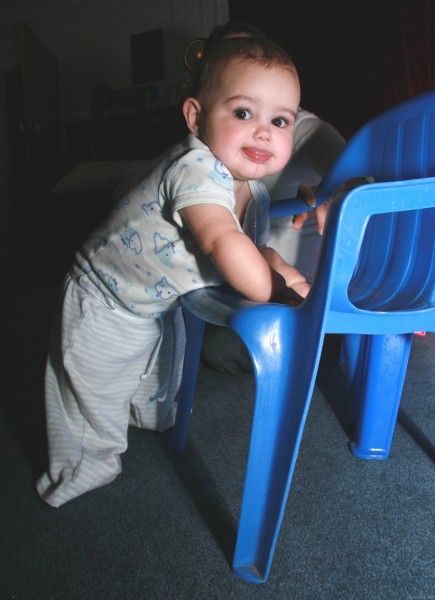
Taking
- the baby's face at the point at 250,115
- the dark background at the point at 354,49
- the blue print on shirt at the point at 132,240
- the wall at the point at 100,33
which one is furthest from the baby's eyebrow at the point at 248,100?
the wall at the point at 100,33

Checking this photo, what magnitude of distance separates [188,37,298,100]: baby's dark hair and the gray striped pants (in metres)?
0.42

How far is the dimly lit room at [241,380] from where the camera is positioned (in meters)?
0.60

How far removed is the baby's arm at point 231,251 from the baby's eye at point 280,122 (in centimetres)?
21

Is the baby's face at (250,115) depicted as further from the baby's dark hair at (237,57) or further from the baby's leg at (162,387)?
the baby's leg at (162,387)

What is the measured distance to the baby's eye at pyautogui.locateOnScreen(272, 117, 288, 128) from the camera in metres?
0.75

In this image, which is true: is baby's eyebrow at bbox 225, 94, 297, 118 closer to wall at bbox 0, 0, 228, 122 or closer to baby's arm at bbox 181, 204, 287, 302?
baby's arm at bbox 181, 204, 287, 302

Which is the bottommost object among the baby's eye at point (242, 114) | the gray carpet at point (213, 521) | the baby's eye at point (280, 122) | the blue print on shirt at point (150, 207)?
the gray carpet at point (213, 521)

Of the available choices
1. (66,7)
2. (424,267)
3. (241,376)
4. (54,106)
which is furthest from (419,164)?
(66,7)

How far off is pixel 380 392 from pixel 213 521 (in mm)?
399

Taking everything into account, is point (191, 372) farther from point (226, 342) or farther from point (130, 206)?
point (226, 342)

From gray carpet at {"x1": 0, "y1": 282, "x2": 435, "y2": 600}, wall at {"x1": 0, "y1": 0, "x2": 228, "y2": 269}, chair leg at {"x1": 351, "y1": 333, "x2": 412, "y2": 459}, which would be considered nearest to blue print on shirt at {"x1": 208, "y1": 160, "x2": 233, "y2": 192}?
chair leg at {"x1": 351, "y1": 333, "x2": 412, "y2": 459}

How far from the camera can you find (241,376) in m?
1.44

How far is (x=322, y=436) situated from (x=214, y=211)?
63cm

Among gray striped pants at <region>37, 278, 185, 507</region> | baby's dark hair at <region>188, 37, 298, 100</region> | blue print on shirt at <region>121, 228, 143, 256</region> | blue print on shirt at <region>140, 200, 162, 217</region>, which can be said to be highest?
baby's dark hair at <region>188, 37, 298, 100</region>
